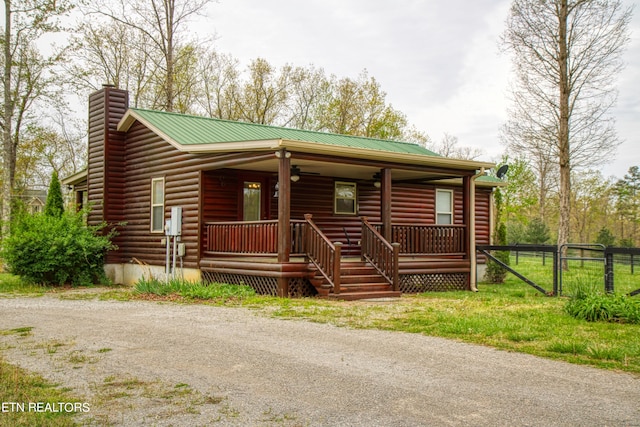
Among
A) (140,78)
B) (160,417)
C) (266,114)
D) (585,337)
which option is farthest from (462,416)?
(266,114)

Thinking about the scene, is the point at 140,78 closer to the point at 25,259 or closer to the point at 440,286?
the point at 25,259

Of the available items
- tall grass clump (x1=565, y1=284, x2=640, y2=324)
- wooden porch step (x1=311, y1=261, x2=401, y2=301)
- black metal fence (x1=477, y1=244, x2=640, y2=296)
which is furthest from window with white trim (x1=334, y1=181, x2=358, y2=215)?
tall grass clump (x1=565, y1=284, x2=640, y2=324)

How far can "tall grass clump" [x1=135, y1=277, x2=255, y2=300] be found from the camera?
13859 millimetres

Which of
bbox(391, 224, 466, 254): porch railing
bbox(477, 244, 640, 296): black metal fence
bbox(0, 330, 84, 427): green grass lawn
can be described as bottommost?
bbox(0, 330, 84, 427): green grass lawn

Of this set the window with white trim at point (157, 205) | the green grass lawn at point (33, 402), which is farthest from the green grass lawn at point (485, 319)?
the green grass lawn at point (33, 402)

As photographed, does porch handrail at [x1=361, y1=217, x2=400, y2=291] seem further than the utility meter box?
No

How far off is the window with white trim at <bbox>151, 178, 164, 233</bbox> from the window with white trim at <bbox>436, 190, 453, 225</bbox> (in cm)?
921

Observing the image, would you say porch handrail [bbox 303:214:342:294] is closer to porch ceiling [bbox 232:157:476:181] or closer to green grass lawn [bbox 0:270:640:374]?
green grass lawn [bbox 0:270:640:374]

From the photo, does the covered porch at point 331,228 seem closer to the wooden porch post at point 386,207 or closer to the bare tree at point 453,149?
the wooden porch post at point 386,207

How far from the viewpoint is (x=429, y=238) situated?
56.2 ft

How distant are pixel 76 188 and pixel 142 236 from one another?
5.75m

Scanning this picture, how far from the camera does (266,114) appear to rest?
4009 cm

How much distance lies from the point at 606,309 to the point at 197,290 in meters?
8.19

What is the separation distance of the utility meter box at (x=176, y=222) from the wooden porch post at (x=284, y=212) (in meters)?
2.95
